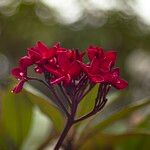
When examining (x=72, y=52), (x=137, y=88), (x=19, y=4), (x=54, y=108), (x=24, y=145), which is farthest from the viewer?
(x=19, y=4)

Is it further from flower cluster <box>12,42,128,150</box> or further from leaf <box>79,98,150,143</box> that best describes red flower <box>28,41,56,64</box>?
leaf <box>79,98,150,143</box>

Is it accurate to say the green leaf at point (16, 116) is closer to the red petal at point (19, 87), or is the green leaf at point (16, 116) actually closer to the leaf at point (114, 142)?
the leaf at point (114, 142)

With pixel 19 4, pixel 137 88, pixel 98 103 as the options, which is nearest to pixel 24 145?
pixel 98 103

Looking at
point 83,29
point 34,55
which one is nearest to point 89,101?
point 34,55

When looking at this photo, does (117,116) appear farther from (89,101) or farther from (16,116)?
(16,116)

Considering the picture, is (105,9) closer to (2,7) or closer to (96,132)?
(2,7)

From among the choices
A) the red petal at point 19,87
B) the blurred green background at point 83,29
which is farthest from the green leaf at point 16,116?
the blurred green background at point 83,29

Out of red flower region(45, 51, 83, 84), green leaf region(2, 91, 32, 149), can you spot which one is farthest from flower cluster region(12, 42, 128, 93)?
green leaf region(2, 91, 32, 149)
